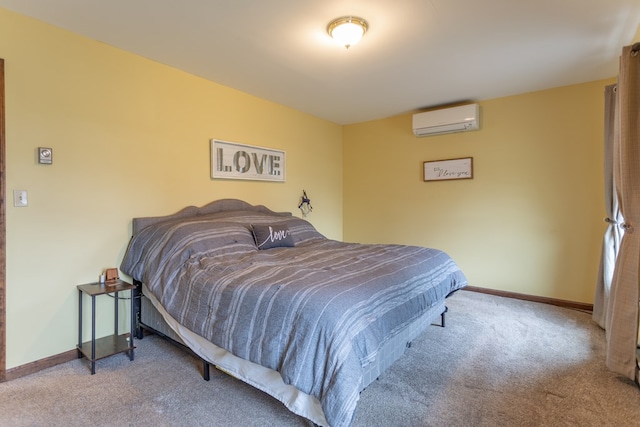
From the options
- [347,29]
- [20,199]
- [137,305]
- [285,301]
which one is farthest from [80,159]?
[347,29]

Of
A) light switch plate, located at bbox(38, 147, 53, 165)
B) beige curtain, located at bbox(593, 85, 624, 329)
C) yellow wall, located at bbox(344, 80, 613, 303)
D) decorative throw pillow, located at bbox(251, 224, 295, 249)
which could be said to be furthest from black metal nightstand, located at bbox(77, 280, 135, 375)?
beige curtain, located at bbox(593, 85, 624, 329)

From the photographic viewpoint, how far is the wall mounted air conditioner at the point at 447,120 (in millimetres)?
3718

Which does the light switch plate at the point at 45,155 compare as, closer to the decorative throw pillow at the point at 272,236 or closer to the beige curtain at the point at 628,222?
the decorative throw pillow at the point at 272,236

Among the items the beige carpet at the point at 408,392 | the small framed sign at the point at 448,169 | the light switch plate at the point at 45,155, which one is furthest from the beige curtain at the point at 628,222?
the light switch plate at the point at 45,155

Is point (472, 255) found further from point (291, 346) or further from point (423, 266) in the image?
point (291, 346)

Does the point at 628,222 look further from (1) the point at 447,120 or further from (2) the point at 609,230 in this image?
(1) the point at 447,120

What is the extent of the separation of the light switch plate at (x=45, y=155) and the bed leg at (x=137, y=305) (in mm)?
1038

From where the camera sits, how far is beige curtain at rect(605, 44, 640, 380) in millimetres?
1860

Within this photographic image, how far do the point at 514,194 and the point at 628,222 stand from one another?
1816 mm

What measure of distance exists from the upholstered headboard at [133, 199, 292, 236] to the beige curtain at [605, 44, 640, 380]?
2.95 meters

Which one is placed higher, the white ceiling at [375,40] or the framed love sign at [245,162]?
the white ceiling at [375,40]

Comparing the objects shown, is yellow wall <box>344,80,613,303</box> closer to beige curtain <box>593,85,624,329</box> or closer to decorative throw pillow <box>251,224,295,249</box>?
beige curtain <box>593,85,624,329</box>

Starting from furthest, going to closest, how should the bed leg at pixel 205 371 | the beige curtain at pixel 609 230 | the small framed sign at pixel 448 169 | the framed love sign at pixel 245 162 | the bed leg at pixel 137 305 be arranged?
the small framed sign at pixel 448 169
the framed love sign at pixel 245 162
the beige curtain at pixel 609 230
the bed leg at pixel 137 305
the bed leg at pixel 205 371

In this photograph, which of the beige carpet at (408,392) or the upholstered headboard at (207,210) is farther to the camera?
the upholstered headboard at (207,210)
